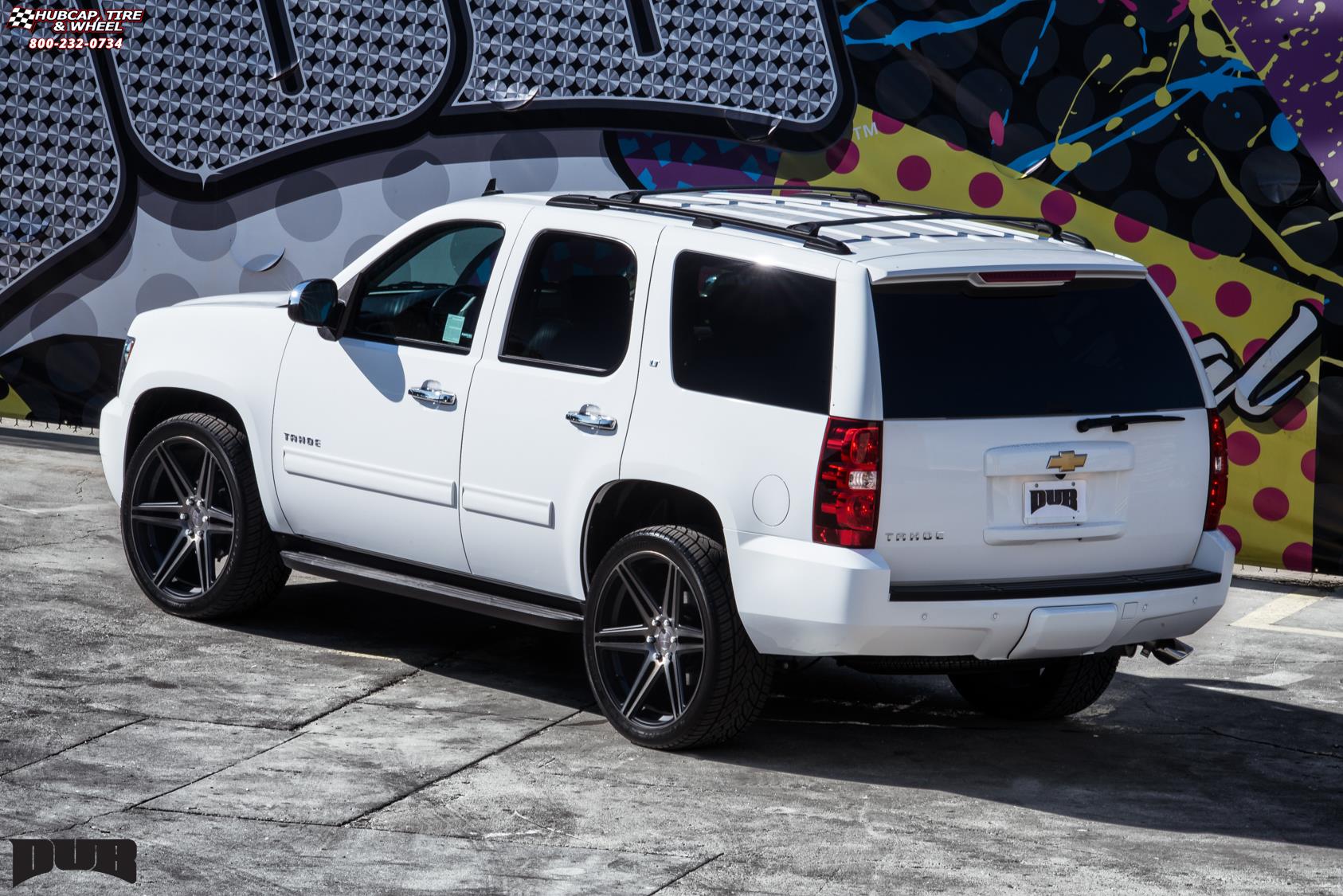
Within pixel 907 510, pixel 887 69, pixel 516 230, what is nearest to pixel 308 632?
pixel 516 230

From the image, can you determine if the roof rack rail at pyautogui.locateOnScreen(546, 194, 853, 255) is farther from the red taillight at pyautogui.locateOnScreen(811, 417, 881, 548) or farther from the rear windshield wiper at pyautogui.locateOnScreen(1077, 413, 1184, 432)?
the rear windshield wiper at pyautogui.locateOnScreen(1077, 413, 1184, 432)

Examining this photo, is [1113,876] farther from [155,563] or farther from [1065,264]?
[155,563]

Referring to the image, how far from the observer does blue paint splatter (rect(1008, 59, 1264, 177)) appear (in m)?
10.0

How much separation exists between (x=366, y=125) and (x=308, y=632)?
176 inches

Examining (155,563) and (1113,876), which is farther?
(155,563)

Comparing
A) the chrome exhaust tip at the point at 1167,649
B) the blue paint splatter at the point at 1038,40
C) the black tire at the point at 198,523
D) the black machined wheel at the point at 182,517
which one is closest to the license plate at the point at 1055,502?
the chrome exhaust tip at the point at 1167,649

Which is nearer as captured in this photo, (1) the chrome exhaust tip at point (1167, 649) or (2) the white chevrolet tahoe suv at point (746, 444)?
(2) the white chevrolet tahoe suv at point (746, 444)

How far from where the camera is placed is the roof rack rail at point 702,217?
21.3ft

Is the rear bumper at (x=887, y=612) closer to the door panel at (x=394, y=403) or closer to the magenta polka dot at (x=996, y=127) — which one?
the door panel at (x=394, y=403)

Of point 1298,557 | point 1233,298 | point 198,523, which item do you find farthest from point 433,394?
point 1298,557

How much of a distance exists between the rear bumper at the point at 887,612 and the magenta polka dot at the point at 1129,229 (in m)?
4.13

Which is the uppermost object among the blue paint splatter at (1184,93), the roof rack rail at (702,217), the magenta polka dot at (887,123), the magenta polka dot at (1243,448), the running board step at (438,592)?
the blue paint splatter at (1184,93)

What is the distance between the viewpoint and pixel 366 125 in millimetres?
11766

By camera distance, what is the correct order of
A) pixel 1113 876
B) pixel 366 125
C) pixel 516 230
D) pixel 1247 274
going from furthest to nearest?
1. pixel 366 125
2. pixel 1247 274
3. pixel 516 230
4. pixel 1113 876
